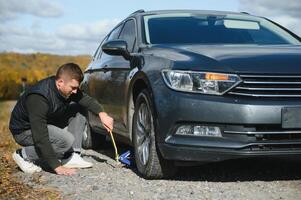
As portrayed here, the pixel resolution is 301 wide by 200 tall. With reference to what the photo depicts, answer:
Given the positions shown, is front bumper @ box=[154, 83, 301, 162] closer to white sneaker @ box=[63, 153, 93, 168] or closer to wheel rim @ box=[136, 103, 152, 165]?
wheel rim @ box=[136, 103, 152, 165]

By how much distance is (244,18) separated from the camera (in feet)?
23.4

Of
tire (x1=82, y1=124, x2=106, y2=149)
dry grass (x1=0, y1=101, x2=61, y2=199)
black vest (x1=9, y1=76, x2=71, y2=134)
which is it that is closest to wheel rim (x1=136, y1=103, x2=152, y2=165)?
black vest (x1=9, y1=76, x2=71, y2=134)

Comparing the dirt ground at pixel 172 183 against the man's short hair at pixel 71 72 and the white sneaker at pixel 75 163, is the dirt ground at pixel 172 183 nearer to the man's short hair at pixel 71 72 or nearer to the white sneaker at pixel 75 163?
the white sneaker at pixel 75 163

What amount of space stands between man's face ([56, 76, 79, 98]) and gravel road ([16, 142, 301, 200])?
0.86 m

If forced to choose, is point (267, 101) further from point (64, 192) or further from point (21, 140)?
point (21, 140)

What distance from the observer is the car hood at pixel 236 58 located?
5.01m

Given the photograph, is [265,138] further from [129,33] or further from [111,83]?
[129,33]

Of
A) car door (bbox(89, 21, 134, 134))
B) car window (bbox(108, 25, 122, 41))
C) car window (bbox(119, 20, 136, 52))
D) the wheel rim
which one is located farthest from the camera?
car window (bbox(108, 25, 122, 41))

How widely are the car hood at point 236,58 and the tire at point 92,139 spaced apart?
307 cm

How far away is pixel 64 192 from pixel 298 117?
82.0 inches

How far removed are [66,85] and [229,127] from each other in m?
1.78

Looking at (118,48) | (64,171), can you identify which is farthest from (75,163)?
(118,48)

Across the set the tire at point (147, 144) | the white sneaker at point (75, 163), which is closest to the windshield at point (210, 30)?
Answer: the tire at point (147, 144)

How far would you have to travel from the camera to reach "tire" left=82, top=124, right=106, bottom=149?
27.7ft
